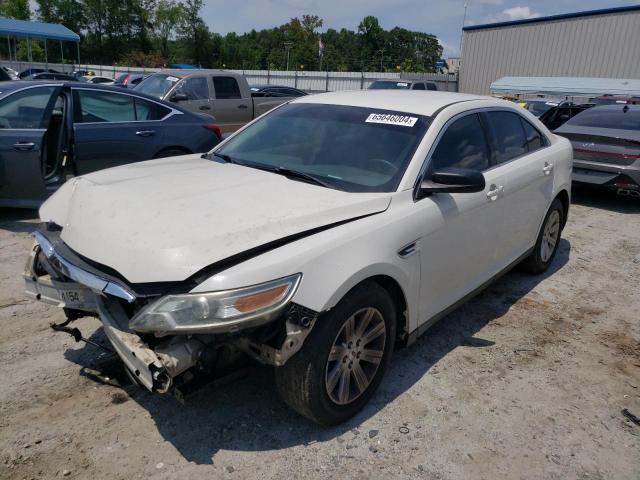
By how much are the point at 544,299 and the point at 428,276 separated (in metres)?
2.12

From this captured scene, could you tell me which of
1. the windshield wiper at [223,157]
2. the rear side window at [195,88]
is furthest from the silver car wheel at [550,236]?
the rear side window at [195,88]

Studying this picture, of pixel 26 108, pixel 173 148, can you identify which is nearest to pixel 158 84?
pixel 173 148

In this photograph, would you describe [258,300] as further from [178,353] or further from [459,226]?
[459,226]

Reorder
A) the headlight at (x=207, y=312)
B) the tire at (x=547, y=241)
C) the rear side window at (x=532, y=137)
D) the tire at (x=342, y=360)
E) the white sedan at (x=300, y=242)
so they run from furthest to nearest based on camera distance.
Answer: the tire at (x=547, y=241)
the rear side window at (x=532, y=137)
the tire at (x=342, y=360)
the white sedan at (x=300, y=242)
the headlight at (x=207, y=312)

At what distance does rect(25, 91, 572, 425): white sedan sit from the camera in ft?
Answer: 7.93

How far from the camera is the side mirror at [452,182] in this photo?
3.20 metres

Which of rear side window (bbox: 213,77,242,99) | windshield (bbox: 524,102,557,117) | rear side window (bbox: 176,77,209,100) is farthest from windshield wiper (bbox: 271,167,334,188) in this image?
windshield (bbox: 524,102,557,117)

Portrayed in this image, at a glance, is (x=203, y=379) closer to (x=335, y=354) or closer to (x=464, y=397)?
(x=335, y=354)

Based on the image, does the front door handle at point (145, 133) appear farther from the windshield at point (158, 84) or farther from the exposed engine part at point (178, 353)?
the exposed engine part at point (178, 353)

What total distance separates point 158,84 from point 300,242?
32.7 ft

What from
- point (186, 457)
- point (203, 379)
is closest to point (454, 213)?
point (203, 379)

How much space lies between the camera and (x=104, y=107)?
668 centimetres

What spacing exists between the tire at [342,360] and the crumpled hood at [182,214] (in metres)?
0.47

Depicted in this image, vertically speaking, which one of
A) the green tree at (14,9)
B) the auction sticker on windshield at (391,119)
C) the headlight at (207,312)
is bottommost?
the headlight at (207,312)
